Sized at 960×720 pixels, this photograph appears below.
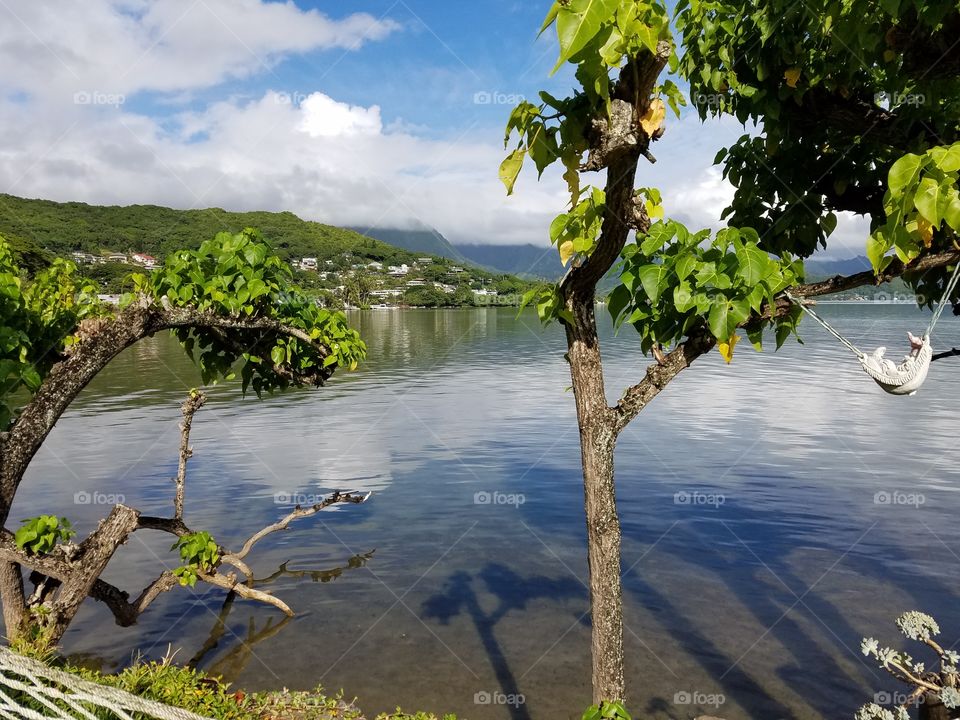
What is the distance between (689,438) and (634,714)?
1823 cm

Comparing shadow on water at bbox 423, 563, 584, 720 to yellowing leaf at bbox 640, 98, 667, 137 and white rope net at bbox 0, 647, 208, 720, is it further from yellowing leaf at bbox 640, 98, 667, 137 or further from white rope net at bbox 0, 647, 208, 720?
yellowing leaf at bbox 640, 98, 667, 137

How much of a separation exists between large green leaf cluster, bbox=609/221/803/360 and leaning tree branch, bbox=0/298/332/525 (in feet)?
14.2

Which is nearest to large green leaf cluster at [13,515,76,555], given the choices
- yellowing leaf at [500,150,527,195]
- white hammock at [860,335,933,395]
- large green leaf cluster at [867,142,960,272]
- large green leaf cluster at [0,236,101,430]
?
large green leaf cluster at [0,236,101,430]

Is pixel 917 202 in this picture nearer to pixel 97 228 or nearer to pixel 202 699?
pixel 202 699

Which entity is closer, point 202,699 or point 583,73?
point 583,73

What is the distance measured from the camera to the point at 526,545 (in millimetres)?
16047

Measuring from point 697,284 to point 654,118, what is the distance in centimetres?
105

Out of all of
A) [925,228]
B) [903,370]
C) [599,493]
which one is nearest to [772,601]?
[903,370]

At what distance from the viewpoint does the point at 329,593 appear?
44.7 ft

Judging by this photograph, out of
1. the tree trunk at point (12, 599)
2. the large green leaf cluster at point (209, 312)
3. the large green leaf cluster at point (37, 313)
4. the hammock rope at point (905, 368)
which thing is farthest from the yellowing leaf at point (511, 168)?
the tree trunk at point (12, 599)

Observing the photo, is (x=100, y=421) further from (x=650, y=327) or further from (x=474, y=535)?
(x=650, y=327)

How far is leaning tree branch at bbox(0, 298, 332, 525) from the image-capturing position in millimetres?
6055

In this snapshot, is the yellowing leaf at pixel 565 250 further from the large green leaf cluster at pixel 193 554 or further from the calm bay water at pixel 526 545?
the large green leaf cluster at pixel 193 554

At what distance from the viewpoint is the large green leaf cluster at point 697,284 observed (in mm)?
4094
